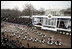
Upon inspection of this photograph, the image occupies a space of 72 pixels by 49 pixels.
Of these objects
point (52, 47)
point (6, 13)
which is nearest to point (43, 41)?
point (52, 47)

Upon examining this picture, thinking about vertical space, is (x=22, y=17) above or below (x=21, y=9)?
below

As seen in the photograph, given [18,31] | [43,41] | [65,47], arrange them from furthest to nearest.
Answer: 1. [18,31]
2. [43,41]
3. [65,47]

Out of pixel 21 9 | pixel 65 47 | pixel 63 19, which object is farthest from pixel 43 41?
pixel 21 9

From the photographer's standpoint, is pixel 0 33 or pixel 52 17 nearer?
pixel 52 17

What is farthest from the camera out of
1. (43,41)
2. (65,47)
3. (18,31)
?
(18,31)

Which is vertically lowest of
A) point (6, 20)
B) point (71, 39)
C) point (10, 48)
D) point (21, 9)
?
point (10, 48)

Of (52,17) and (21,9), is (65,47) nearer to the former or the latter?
(52,17)

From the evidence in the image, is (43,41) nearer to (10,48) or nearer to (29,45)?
(29,45)

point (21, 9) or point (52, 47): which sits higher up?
point (21, 9)

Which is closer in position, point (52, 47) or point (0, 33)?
point (52, 47)
